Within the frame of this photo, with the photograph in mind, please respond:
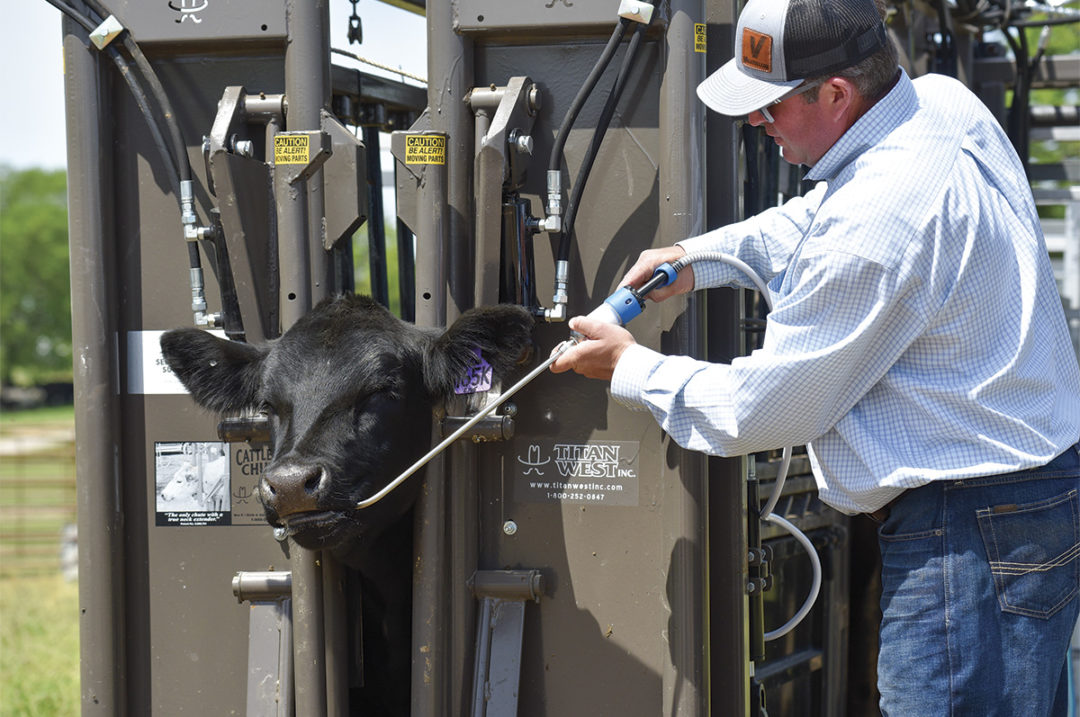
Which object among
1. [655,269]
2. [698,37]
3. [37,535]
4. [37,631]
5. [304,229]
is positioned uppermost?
[698,37]

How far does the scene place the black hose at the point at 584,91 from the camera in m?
3.24

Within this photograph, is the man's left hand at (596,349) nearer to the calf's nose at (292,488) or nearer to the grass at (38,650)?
the calf's nose at (292,488)

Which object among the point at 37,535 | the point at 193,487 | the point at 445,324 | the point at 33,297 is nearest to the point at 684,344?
the point at 445,324

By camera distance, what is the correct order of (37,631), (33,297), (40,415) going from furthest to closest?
(33,297), (40,415), (37,631)

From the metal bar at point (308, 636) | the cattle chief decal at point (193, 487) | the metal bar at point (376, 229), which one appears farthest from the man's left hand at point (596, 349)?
the metal bar at point (376, 229)

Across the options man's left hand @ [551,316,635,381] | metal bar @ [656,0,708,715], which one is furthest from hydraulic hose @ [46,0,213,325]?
metal bar @ [656,0,708,715]

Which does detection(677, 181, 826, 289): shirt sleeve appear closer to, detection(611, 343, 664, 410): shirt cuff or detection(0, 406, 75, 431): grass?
detection(611, 343, 664, 410): shirt cuff

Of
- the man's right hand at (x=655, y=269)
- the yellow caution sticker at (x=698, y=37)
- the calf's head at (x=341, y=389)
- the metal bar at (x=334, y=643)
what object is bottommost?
the metal bar at (x=334, y=643)

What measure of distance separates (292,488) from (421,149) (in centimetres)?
107

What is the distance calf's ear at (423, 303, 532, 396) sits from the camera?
3338mm

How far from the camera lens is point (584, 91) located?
3279mm

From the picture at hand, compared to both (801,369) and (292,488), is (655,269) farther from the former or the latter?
(292,488)

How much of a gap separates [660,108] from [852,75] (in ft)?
2.36

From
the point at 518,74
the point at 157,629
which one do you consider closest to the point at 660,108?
the point at 518,74
